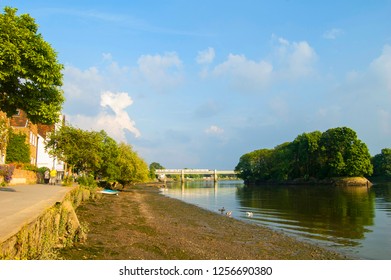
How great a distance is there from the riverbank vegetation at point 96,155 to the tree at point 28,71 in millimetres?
29539

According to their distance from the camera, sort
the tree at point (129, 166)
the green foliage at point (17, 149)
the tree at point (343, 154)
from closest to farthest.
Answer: the green foliage at point (17, 149)
the tree at point (129, 166)
the tree at point (343, 154)

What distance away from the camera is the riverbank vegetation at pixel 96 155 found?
152 ft

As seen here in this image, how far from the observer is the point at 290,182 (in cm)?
11950

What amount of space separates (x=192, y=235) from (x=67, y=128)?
34.2 meters

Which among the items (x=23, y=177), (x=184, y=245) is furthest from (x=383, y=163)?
(x=184, y=245)

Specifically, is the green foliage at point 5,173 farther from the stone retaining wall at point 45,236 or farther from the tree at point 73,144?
the stone retaining wall at point 45,236

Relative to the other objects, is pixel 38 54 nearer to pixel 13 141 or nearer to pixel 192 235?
pixel 192 235

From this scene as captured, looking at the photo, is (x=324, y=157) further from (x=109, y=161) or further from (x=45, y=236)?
(x=45, y=236)

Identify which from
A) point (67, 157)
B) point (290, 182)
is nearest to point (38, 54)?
point (67, 157)

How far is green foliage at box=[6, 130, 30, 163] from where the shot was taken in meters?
45.8

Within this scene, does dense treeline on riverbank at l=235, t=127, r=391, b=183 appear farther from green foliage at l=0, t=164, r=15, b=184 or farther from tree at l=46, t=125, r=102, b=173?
green foliage at l=0, t=164, r=15, b=184

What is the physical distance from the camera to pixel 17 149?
46.3 m

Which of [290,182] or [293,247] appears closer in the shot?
[293,247]

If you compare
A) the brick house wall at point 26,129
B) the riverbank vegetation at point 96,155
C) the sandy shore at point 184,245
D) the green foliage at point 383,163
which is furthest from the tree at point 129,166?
the green foliage at point 383,163
